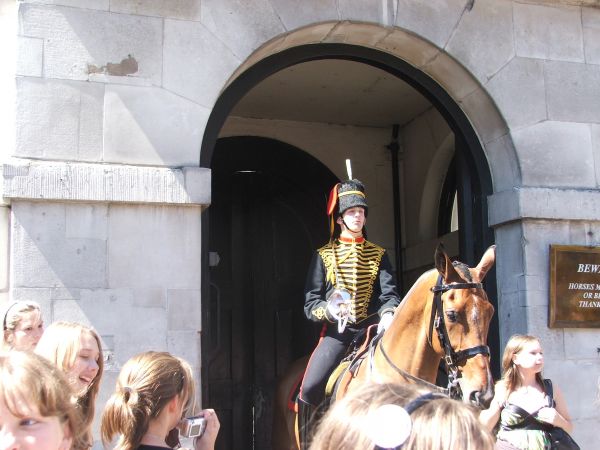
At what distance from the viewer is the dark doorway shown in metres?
8.54

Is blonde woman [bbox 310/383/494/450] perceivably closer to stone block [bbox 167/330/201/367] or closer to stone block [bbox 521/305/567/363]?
stone block [bbox 167/330/201/367]

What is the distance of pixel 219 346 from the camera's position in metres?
8.59

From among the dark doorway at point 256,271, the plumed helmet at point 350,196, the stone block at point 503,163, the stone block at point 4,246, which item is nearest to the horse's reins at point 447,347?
the plumed helmet at point 350,196

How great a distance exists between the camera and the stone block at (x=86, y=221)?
535 centimetres

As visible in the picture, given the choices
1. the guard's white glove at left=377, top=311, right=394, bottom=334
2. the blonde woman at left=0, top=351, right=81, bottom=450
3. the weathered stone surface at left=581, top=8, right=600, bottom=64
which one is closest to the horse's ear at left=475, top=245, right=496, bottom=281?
the guard's white glove at left=377, top=311, right=394, bottom=334

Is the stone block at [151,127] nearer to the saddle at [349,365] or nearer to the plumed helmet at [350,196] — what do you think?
the plumed helmet at [350,196]

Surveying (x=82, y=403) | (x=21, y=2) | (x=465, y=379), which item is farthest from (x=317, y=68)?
(x=82, y=403)

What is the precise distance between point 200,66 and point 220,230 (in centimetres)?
333

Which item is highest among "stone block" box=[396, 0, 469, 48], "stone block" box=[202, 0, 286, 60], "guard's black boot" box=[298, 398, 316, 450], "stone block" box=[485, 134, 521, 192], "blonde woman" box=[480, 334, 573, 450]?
"stone block" box=[396, 0, 469, 48]

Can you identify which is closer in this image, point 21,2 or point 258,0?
point 21,2

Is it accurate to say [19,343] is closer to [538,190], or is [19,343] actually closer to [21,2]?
[21,2]

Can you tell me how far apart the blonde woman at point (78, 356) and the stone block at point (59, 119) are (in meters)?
2.29

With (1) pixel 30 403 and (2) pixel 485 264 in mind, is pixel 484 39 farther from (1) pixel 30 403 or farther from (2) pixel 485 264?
(1) pixel 30 403

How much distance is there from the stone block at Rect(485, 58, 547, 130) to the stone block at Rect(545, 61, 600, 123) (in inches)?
3.4
